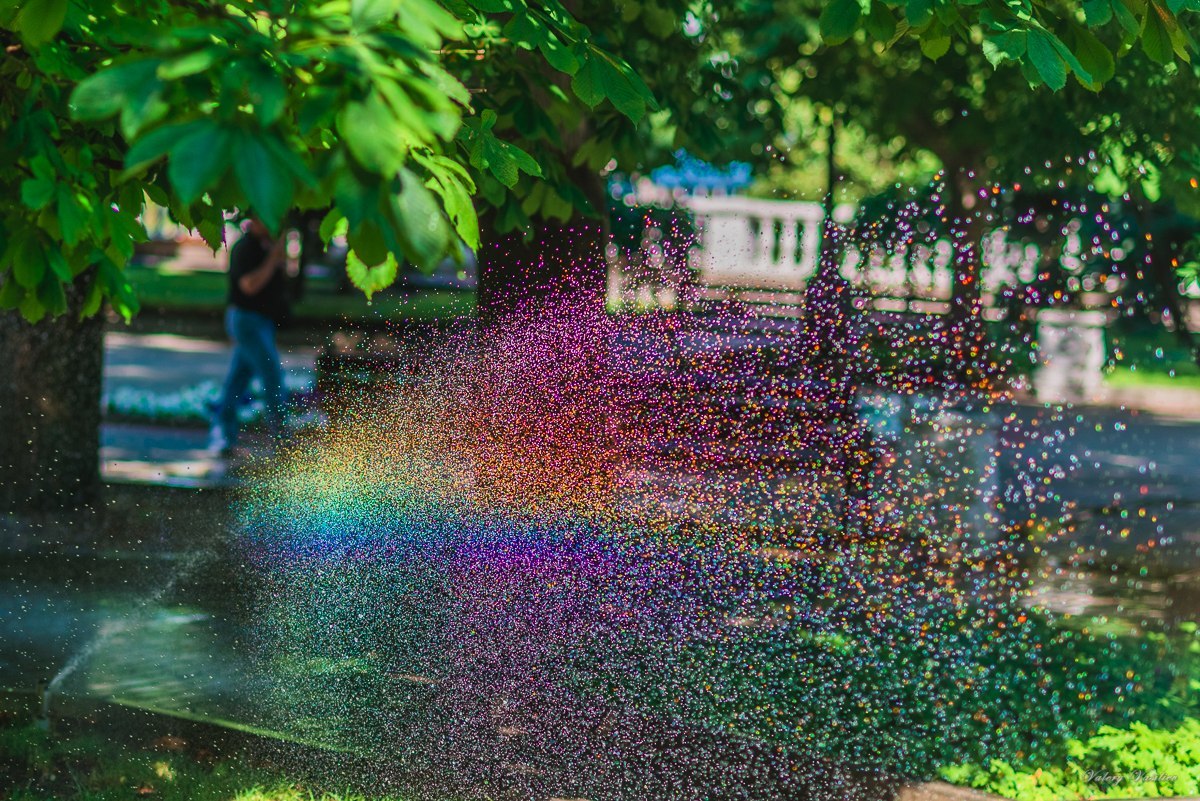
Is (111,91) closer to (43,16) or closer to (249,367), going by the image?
(43,16)

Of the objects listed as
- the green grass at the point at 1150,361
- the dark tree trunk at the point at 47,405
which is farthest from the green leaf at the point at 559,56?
the green grass at the point at 1150,361

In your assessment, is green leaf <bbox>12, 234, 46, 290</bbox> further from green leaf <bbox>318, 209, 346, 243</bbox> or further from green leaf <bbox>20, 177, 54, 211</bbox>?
green leaf <bbox>318, 209, 346, 243</bbox>

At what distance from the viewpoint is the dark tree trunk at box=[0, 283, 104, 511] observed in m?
6.29

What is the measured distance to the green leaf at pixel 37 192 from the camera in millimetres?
2670

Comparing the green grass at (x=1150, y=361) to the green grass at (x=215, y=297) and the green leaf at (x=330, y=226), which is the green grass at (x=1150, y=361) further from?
the green leaf at (x=330, y=226)

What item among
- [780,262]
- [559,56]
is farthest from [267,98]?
[780,262]

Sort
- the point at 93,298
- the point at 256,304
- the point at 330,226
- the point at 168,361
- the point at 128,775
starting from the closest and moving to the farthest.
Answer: the point at 330,226 < the point at 93,298 < the point at 128,775 < the point at 256,304 < the point at 168,361

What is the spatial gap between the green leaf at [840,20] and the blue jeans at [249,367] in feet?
18.4

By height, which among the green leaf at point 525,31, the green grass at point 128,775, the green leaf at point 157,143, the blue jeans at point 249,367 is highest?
the green leaf at point 525,31

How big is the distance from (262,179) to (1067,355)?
9.13 metres

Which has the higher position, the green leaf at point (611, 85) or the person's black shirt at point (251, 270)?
the green leaf at point (611, 85)

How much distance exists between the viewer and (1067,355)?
386 inches

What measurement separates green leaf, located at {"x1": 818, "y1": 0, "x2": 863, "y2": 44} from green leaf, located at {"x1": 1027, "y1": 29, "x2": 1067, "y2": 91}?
0.49 meters

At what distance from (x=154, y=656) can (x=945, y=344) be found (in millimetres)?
4681
